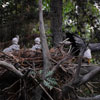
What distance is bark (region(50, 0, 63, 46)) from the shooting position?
167 inches

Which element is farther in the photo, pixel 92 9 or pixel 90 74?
pixel 92 9

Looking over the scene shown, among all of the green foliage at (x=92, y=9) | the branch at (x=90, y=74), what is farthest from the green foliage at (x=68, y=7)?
the branch at (x=90, y=74)

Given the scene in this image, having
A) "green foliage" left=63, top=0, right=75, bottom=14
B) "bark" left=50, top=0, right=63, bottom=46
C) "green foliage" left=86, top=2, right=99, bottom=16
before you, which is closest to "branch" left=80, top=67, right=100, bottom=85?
"bark" left=50, top=0, right=63, bottom=46

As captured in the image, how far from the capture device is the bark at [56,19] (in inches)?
167

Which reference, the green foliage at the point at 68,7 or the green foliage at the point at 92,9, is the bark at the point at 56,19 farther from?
the green foliage at the point at 68,7

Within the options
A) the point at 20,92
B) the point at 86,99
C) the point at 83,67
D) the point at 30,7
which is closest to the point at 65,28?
the point at 30,7

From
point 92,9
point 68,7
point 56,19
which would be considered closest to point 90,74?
point 56,19

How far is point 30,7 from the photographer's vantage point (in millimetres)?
4910

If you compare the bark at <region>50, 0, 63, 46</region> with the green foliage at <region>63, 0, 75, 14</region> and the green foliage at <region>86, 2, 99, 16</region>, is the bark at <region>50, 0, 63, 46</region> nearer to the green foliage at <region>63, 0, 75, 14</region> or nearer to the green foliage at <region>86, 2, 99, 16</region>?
the green foliage at <region>86, 2, 99, 16</region>

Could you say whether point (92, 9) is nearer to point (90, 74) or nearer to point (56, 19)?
point (56, 19)

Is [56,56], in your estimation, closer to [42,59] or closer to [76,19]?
[42,59]

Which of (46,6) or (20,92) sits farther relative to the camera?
(46,6)

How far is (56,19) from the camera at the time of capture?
431cm

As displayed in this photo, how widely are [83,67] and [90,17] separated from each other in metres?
2.44
